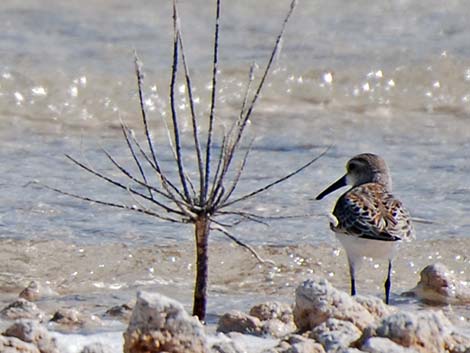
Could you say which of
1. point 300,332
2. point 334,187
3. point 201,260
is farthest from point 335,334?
point 334,187

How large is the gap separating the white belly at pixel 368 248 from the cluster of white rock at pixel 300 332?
1.94 m

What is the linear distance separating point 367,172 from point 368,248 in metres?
1.22

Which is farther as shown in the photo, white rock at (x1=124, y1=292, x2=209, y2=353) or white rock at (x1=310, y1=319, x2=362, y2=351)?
white rock at (x1=310, y1=319, x2=362, y2=351)

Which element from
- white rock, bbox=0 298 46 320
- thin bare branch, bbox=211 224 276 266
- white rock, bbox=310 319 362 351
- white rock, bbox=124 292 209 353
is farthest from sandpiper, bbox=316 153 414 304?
white rock, bbox=124 292 209 353

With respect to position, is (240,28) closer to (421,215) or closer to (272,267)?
(421,215)

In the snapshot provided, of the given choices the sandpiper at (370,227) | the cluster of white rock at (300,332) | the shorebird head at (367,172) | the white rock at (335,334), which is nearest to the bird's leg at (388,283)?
the sandpiper at (370,227)

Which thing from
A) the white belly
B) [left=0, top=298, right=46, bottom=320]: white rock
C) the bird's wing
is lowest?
[left=0, top=298, right=46, bottom=320]: white rock

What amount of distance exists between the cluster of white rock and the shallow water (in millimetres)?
1519

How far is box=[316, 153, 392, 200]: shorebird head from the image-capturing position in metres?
8.29

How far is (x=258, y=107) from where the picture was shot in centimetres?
1258

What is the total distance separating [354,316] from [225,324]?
2.16 feet

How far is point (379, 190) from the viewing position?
25.9ft

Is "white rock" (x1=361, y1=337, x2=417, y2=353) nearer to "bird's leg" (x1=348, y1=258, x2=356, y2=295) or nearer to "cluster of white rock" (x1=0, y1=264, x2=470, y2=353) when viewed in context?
"cluster of white rock" (x1=0, y1=264, x2=470, y2=353)

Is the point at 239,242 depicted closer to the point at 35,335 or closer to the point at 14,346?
the point at 35,335
